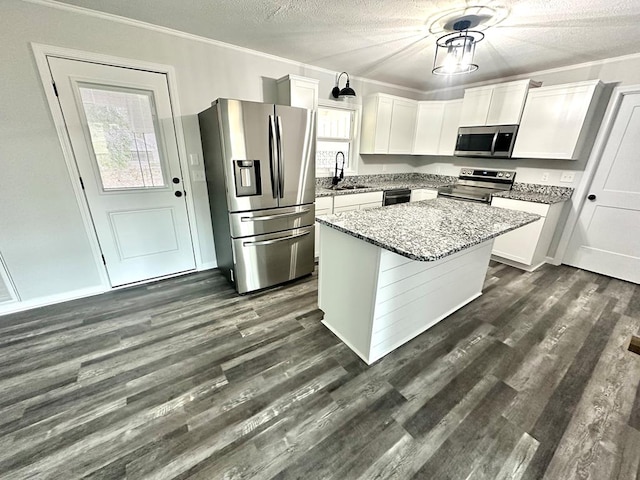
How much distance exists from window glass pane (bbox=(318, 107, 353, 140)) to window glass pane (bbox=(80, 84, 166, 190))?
208 cm

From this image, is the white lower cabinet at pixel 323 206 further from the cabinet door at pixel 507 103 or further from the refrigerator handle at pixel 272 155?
the cabinet door at pixel 507 103

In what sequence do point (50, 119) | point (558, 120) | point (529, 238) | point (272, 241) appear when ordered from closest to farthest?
point (50, 119) < point (272, 241) < point (558, 120) < point (529, 238)

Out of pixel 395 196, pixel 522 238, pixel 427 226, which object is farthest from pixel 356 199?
pixel 522 238

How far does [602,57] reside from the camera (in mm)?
2746

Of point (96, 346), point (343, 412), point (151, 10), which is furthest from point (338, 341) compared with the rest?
point (151, 10)

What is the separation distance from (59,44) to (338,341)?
3.25 meters

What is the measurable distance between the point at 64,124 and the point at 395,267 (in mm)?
2967

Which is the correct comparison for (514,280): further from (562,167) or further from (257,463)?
(257,463)

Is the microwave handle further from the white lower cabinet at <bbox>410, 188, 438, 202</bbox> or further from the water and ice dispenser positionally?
the water and ice dispenser

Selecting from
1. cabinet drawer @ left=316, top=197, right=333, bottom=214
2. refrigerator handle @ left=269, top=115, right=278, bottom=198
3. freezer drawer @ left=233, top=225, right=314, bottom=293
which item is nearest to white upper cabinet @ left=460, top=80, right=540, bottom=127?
cabinet drawer @ left=316, top=197, right=333, bottom=214

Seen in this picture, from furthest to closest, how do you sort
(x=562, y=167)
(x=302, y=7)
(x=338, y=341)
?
(x=562, y=167)
(x=338, y=341)
(x=302, y=7)

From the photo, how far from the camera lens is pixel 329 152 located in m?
3.90

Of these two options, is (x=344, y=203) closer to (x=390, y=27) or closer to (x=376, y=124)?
(x=376, y=124)

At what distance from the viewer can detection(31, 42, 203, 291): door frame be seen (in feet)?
6.65
